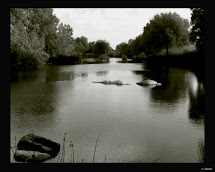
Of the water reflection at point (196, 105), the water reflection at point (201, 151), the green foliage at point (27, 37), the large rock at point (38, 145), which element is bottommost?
the water reflection at point (201, 151)

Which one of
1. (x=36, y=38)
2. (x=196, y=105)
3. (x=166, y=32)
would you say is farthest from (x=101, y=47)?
(x=196, y=105)

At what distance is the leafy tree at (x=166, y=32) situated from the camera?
223 ft

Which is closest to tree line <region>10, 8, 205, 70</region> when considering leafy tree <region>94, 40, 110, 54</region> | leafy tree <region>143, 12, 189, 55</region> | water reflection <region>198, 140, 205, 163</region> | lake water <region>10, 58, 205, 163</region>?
leafy tree <region>143, 12, 189, 55</region>

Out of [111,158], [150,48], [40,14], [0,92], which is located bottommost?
[111,158]

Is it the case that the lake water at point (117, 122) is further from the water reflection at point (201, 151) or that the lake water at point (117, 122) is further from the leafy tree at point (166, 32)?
the leafy tree at point (166, 32)

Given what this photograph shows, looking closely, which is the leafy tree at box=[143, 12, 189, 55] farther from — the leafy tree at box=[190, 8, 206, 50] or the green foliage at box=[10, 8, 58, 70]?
the green foliage at box=[10, 8, 58, 70]

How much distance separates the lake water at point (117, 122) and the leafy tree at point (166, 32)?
1661 inches

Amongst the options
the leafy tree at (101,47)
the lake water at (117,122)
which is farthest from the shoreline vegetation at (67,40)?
the lake water at (117,122)

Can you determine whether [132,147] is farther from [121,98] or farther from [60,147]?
[121,98]

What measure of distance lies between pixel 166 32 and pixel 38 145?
2384 inches

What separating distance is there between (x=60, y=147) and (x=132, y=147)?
2863mm

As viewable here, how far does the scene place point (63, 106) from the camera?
20672mm

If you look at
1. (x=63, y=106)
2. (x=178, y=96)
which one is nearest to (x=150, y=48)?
(x=178, y=96)

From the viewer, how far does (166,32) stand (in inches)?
2680
